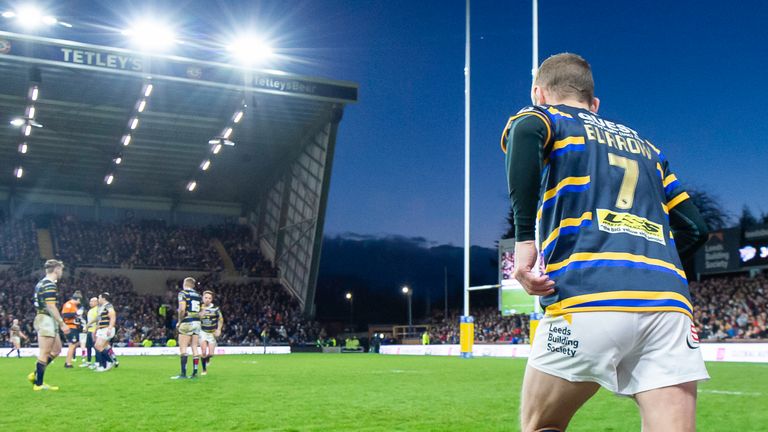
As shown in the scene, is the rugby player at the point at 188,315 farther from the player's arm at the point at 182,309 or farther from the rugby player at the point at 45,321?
the rugby player at the point at 45,321

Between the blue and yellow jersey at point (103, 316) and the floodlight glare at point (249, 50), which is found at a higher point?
the floodlight glare at point (249, 50)

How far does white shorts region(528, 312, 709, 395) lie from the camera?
102 inches

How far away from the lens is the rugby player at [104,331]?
17.4 m

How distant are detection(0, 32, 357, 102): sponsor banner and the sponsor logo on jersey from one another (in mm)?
32226

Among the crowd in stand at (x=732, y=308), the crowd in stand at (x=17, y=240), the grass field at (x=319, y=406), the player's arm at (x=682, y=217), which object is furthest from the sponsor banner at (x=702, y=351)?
the crowd in stand at (x=17, y=240)

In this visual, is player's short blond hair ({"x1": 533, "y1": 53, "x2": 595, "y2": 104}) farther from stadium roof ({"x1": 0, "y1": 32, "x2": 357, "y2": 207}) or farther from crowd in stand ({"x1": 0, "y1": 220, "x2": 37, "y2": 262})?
crowd in stand ({"x1": 0, "y1": 220, "x2": 37, "y2": 262})

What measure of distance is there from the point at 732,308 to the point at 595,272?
101 feet

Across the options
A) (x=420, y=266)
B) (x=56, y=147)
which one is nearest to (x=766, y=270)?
(x=56, y=147)

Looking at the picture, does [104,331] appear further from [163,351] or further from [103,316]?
[163,351]

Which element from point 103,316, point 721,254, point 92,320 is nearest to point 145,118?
point 92,320

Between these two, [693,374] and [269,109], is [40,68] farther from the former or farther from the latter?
[693,374]

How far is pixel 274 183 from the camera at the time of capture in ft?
166

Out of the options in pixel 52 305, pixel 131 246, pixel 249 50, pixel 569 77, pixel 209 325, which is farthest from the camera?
pixel 131 246

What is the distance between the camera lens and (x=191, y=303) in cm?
1470
